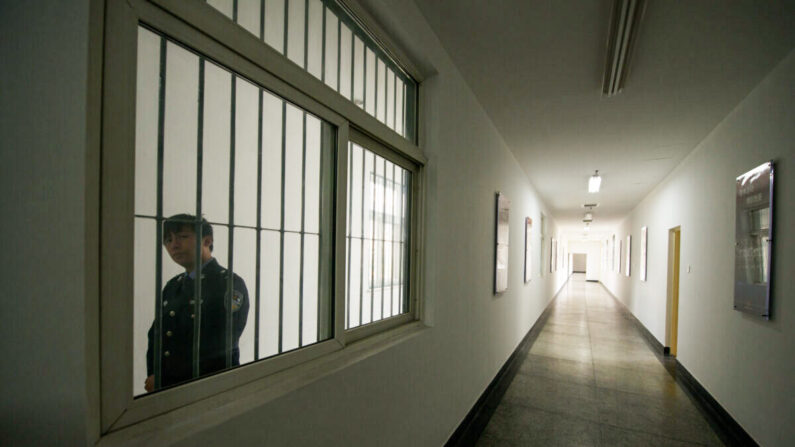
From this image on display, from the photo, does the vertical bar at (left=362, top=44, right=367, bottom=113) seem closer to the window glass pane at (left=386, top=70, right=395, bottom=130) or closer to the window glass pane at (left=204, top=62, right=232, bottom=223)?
the window glass pane at (left=386, top=70, right=395, bottom=130)

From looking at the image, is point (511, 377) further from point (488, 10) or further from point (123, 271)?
point (123, 271)

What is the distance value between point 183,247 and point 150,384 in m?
0.40

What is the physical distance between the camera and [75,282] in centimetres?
75

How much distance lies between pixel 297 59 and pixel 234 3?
34 centimetres

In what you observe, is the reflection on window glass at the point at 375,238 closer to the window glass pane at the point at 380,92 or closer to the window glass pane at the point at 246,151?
the window glass pane at the point at 380,92

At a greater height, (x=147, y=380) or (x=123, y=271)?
(x=123, y=271)

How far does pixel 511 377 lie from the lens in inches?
174

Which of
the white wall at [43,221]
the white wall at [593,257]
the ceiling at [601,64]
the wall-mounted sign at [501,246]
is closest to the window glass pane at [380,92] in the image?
the ceiling at [601,64]

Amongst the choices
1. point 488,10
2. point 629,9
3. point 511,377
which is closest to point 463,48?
point 488,10

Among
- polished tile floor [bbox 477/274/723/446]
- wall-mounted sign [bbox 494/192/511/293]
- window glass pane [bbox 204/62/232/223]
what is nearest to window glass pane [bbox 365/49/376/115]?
window glass pane [bbox 204/62/232/223]

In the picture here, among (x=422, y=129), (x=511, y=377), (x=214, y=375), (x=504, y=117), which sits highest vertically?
(x=504, y=117)

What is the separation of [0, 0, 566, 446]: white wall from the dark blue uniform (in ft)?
0.70

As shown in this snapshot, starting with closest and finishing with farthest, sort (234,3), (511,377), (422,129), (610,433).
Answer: (234,3), (422,129), (610,433), (511,377)

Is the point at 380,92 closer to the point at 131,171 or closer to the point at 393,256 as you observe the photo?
the point at 393,256
